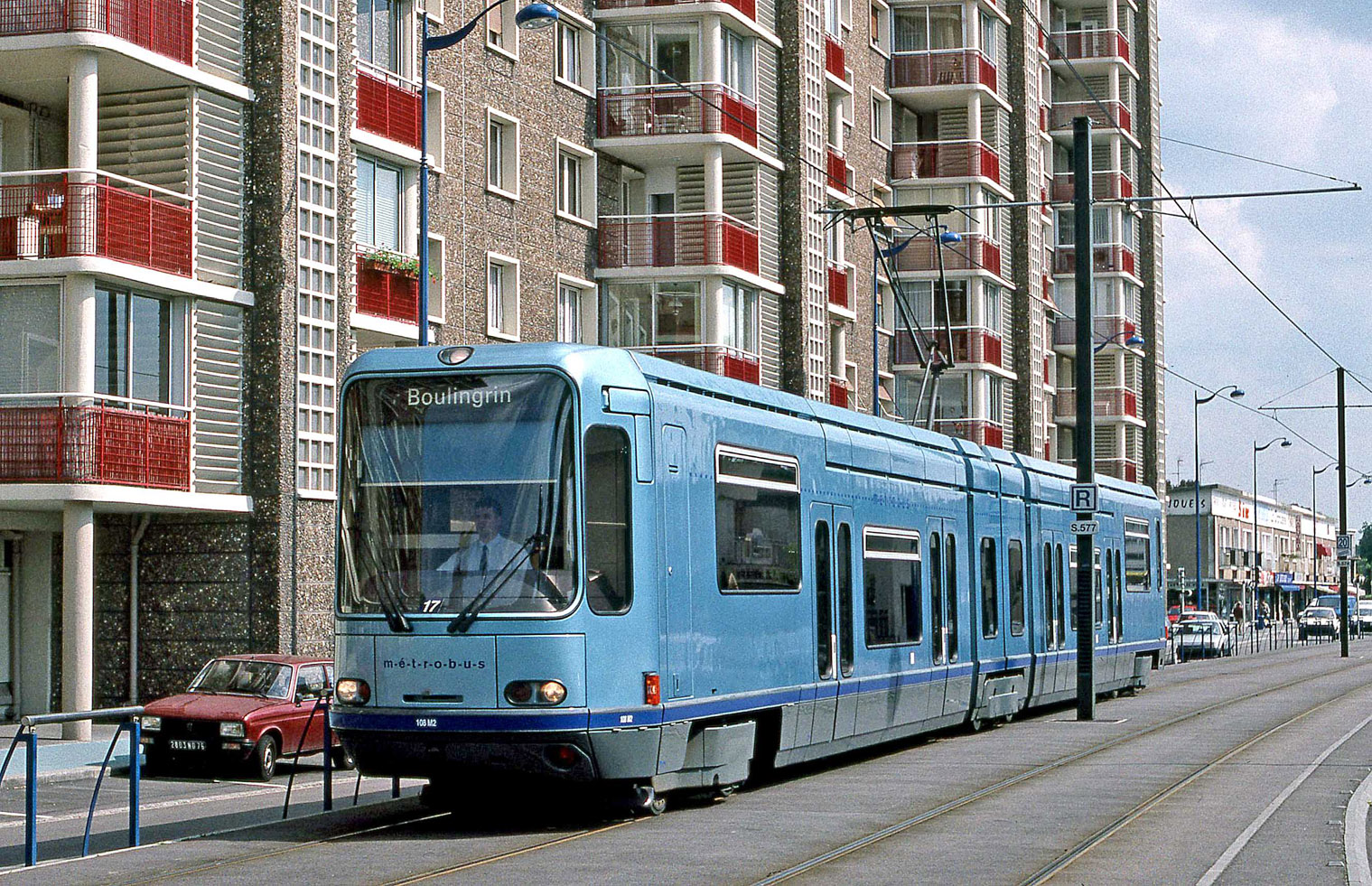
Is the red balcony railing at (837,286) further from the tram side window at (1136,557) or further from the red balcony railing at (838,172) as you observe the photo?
the tram side window at (1136,557)

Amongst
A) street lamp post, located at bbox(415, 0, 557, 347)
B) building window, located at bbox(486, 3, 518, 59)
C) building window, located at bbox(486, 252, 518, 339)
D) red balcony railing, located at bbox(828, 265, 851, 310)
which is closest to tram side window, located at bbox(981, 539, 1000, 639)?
street lamp post, located at bbox(415, 0, 557, 347)

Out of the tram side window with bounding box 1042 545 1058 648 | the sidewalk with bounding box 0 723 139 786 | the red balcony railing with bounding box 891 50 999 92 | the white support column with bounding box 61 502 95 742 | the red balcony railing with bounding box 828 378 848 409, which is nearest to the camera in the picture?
the sidewalk with bounding box 0 723 139 786

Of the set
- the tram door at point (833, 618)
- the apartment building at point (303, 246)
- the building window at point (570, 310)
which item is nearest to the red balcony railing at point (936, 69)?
the apartment building at point (303, 246)

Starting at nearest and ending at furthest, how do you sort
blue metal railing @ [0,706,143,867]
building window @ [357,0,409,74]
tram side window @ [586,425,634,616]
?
blue metal railing @ [0,706,143,867] < tram side window @ [586,425,634,616] < building window @ [357,0,409,74]

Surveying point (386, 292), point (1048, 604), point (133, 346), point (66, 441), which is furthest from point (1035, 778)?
point (386, 292)

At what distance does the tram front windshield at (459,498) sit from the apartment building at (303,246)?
12181 millimetres

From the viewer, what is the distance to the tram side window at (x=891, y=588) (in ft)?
63.9

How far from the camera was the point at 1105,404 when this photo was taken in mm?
72438

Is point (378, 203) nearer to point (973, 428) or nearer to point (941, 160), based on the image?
point (941, 160)

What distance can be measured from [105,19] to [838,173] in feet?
92.3

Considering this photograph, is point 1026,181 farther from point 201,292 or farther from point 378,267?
point 201,292

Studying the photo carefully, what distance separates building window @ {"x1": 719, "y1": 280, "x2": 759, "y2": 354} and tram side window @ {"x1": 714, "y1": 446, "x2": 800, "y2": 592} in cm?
2503

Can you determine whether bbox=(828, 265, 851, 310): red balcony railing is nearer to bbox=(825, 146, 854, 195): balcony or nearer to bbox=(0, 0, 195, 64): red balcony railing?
bbox=(825, 146, 854, 195): balcony

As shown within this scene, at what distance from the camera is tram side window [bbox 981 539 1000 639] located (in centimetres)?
2383
